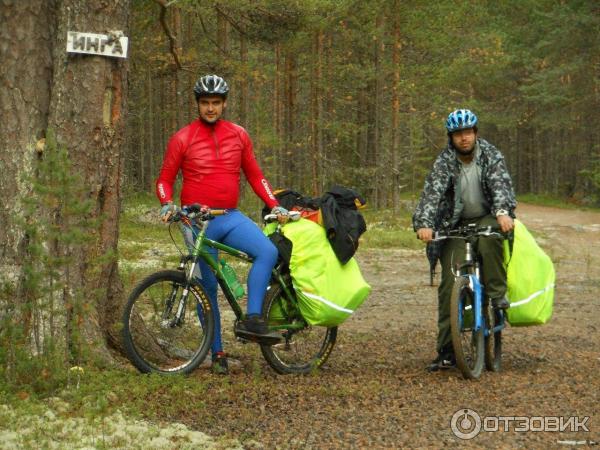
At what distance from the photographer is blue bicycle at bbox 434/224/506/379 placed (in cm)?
766

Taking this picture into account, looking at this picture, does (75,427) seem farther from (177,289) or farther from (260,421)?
(177,289)

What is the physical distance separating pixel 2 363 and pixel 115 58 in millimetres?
2263

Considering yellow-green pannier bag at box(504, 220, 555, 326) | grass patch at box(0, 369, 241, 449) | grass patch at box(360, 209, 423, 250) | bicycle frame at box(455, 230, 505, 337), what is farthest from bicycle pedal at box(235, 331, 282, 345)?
grass patch at box(360, 209, 423, 250)

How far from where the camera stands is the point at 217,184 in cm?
727

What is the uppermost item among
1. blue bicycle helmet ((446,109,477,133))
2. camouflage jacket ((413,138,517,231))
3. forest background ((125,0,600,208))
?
forest background ((125,0,600,208))

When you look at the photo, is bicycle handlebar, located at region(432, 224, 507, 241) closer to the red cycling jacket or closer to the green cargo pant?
the green cargo pant

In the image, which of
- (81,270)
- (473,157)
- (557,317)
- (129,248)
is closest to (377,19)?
(129,248)

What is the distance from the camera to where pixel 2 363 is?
19.4 ft

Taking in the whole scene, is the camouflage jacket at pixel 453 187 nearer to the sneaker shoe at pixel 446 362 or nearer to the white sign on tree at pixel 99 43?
the sneaker shoe at pixel 446 362

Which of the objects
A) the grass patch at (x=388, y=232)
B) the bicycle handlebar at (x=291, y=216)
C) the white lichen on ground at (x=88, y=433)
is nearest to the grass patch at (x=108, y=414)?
the white lichen on ground at (x=88, y=433)

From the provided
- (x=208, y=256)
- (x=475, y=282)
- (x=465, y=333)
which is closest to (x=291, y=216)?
(x=208, y=256)
